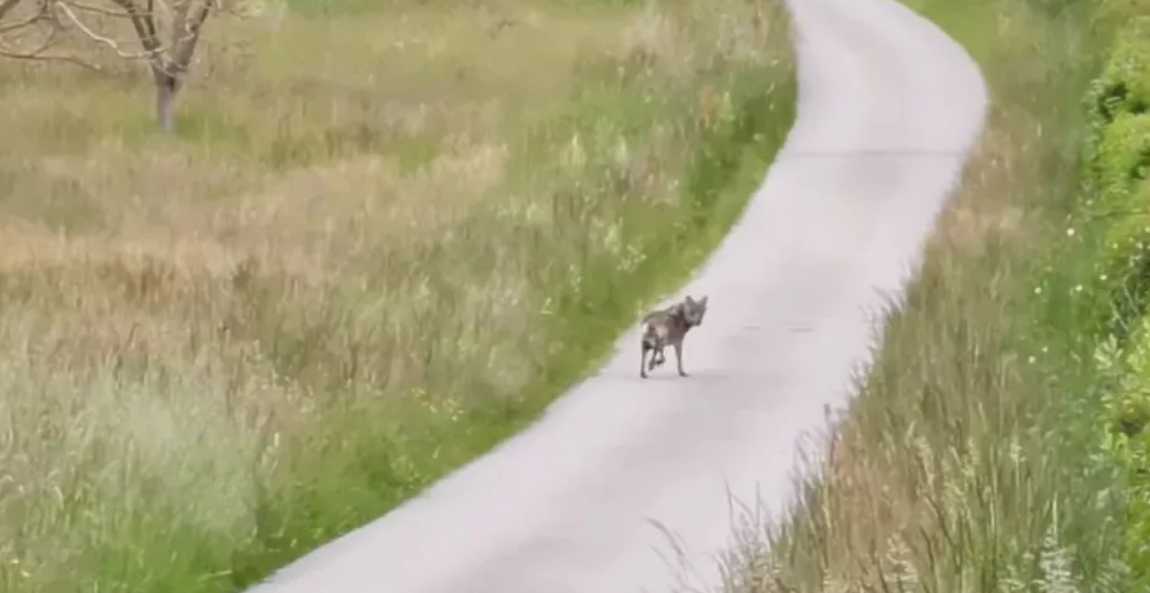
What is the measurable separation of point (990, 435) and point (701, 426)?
306 centimetres

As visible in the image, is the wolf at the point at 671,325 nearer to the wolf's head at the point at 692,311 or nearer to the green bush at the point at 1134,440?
the wolf's head at the point at 692,311

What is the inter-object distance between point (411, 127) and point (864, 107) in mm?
5762

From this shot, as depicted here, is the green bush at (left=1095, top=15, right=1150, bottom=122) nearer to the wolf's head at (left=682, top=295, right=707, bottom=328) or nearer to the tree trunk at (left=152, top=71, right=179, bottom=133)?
the wolf's head at (left=682, top=295, right=707, bottom=328)

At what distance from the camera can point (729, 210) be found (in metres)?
17.1

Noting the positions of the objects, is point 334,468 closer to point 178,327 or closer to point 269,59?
point 178,327

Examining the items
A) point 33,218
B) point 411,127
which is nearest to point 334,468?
point 33,218

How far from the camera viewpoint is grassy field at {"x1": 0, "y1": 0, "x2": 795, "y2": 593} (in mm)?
8297

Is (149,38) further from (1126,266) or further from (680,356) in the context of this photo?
(1126,266)

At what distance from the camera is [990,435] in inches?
301

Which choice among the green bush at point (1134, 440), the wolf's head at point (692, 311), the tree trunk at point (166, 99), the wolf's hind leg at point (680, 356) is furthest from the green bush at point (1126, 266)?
the tree trunk at point (166, 99)

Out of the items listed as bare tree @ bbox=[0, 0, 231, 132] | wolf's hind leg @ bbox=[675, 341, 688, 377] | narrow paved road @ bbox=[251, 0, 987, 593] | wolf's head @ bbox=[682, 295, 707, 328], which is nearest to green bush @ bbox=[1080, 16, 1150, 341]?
narrow paved road @ bbox=[251, 0, 987, 593]

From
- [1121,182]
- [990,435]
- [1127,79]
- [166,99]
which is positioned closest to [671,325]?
[1121,182]

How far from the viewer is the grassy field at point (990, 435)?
6059 mm

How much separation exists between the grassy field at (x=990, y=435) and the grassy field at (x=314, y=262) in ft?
7.83
